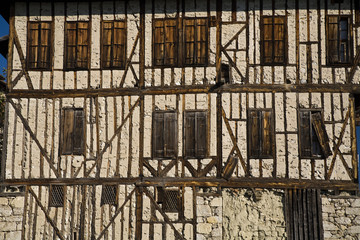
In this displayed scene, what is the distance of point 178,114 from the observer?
17.8 meters

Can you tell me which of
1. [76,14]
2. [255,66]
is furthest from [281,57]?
[76,14]

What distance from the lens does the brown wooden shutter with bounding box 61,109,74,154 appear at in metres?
17.9

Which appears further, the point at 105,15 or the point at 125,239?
the point at 105,15

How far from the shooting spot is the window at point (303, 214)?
1702 centimetres

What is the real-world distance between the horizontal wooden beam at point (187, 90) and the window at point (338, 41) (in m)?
0.97

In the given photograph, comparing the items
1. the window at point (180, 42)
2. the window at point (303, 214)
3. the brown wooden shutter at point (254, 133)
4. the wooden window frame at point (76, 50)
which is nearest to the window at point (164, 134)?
the window at point (180, 42)

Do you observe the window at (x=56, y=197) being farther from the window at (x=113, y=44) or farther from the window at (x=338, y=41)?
the window at (x=338, y=41)

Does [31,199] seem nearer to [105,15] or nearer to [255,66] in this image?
[105,15]

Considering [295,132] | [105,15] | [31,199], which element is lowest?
[31,199]

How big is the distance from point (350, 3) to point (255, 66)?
406cm

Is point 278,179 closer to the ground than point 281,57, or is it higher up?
closer to the ground

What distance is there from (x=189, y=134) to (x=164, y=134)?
869 mm

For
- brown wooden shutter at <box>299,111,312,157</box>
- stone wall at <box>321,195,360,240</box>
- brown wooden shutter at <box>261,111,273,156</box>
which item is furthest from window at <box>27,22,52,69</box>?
stone wall at <box>321,195,360,240</box>

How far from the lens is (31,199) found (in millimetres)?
17750
